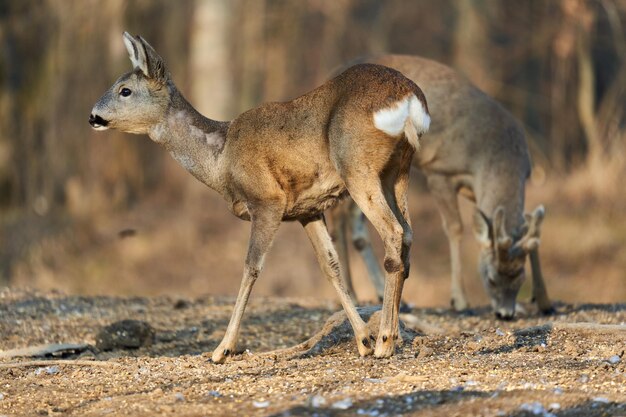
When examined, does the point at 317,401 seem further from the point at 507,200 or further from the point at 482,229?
the point at 507,200

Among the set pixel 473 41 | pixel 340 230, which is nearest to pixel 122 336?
pixel 340 230

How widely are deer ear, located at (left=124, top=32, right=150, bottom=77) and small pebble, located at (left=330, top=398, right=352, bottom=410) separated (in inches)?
134

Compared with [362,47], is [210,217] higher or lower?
lower

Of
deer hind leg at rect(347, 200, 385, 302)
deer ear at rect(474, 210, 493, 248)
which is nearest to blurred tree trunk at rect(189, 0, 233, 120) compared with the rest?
deer hind leg at rect(347, 200, 385, 302)

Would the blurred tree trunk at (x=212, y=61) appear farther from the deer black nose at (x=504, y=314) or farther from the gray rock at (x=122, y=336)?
the gray rock at (x=122, y=336)

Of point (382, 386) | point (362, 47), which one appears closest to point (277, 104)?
point (382, 386)

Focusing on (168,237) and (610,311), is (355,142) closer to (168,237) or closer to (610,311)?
(610,311)

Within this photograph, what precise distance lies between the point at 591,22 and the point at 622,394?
16756 millimetres

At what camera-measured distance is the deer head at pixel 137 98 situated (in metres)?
8.24

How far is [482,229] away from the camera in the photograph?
10992 millimetres

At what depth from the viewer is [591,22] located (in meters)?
21.7

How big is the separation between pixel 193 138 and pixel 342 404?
3081 millimetres

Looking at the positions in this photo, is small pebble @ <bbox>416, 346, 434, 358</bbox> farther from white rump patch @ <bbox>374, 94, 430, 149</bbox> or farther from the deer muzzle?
the deer muzzle

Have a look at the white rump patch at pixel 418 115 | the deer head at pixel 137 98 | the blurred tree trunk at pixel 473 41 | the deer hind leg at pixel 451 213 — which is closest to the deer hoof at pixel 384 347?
the white rump patch at pixel 418 115
